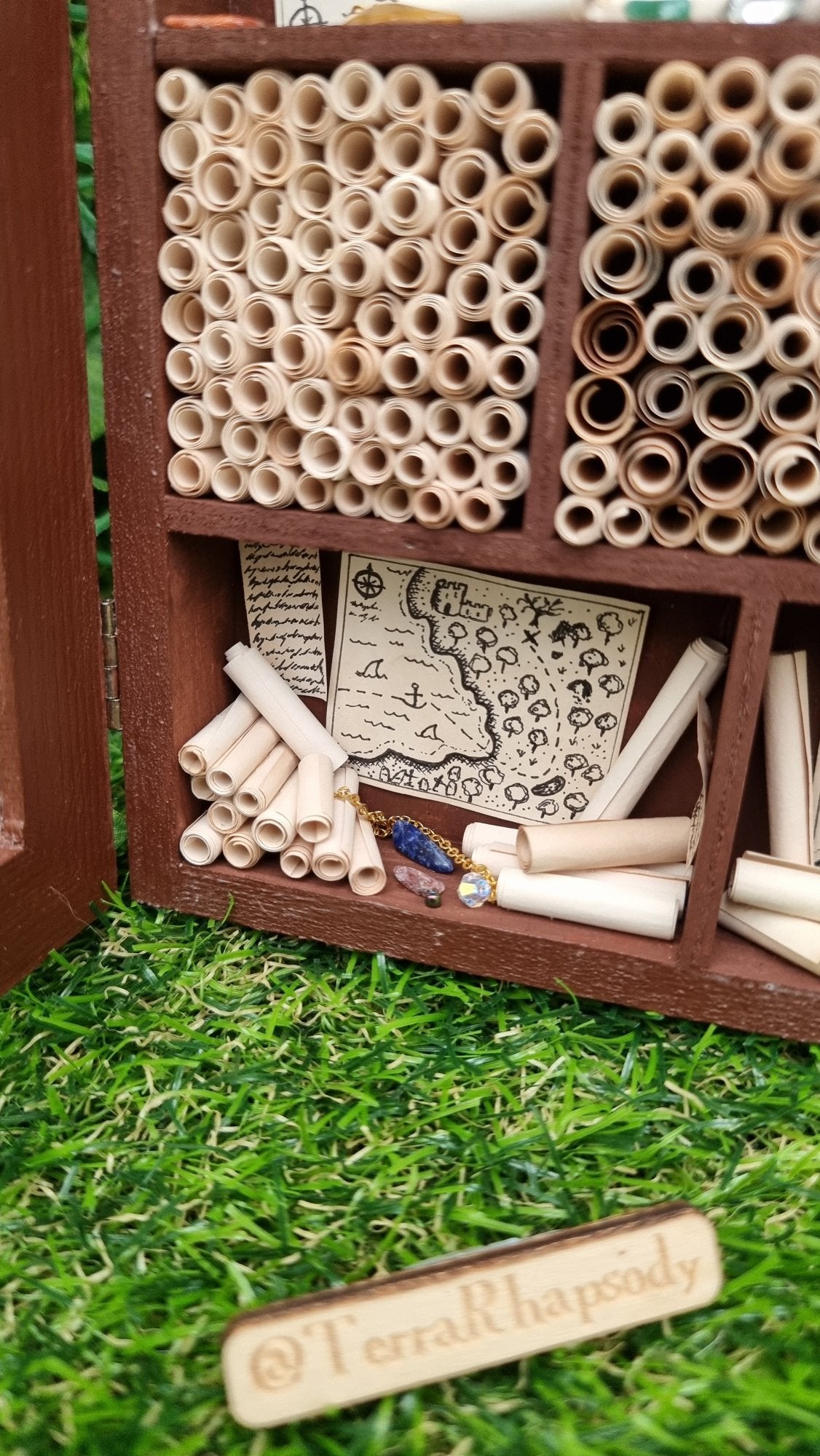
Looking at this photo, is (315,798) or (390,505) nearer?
(390,505)

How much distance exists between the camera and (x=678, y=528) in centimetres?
Answer: 83

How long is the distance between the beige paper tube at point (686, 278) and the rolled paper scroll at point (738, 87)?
85 millimetres

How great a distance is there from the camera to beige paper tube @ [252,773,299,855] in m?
1.00

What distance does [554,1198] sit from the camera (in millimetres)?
749

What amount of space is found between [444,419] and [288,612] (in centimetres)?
32

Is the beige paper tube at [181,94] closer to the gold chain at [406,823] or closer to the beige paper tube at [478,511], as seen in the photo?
the beige paper tube at [478,511]

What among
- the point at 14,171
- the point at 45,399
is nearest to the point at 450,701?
the point at 45,399

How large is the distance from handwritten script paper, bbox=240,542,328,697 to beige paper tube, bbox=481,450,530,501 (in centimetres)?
29

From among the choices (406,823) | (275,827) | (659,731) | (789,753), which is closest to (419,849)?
(406,823)

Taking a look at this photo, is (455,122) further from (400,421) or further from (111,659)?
(111,659)

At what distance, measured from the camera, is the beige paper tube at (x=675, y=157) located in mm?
729

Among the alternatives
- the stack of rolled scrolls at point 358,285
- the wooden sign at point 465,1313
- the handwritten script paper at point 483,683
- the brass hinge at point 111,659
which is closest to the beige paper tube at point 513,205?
the stack of rolled scrolls at point 358,285

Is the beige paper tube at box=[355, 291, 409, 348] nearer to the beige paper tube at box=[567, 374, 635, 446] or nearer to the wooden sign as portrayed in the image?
the beige paper tube at box=[567, 374, 635, 446]

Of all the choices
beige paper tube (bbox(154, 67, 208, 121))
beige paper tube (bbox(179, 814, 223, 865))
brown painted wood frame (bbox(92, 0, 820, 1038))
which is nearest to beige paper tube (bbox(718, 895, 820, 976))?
brown painted wood frame (bbox(92, 0, 820, 1038))
